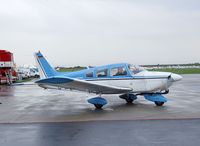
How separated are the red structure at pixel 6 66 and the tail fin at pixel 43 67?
21.7 m

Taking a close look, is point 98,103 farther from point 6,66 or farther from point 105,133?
point 6,66

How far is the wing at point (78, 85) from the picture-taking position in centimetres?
1336

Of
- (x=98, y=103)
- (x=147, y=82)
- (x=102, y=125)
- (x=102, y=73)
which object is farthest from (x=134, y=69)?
(x=102, y=125)

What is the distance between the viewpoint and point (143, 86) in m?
15.5

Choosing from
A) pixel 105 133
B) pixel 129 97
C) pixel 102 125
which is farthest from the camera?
pixel 129 97

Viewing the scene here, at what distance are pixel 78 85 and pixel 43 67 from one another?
3841mm

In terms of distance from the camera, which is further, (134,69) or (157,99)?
(134,69)

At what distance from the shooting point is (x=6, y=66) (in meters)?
39.1

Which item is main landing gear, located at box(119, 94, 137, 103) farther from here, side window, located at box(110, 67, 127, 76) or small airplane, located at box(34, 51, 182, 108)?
side window, located at box(110, 67, 127, 76)

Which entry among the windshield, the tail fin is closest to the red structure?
the tail fin

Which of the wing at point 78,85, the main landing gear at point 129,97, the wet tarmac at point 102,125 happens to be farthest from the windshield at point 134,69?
the wet tarmac at point 102,125

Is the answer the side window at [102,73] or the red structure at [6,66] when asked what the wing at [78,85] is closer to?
the side window at [102,73]

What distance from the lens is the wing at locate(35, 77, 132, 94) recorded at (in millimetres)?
13359

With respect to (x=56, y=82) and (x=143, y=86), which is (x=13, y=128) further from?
(x=143, y=86)
